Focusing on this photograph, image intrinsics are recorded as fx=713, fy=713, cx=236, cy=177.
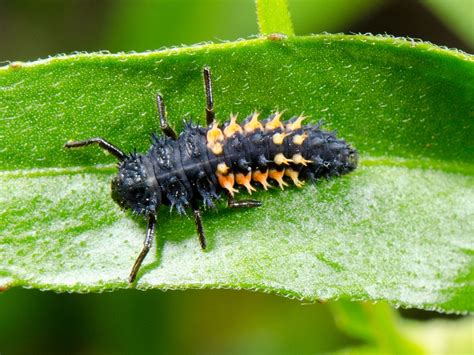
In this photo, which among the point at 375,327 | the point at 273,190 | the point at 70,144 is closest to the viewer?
the point at 70,144

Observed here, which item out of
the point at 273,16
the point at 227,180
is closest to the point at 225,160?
the point at 227,180

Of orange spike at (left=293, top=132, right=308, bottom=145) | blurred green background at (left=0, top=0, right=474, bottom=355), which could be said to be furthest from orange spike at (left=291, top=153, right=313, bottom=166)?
blurred green background at (left=0, top=0, right=474, bottom=355)

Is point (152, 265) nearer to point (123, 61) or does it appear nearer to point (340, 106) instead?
point (123, 61)

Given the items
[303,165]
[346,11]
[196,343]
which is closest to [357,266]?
[303,165]

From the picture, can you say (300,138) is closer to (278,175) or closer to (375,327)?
(278,175)

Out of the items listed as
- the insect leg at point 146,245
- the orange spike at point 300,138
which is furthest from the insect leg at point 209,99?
the insect leg at point 146,245

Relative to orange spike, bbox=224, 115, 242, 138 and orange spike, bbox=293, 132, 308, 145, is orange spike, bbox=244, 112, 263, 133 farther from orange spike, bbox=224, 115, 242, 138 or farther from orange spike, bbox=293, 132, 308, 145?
orange spike, bbox=293, 132, 308, 145
